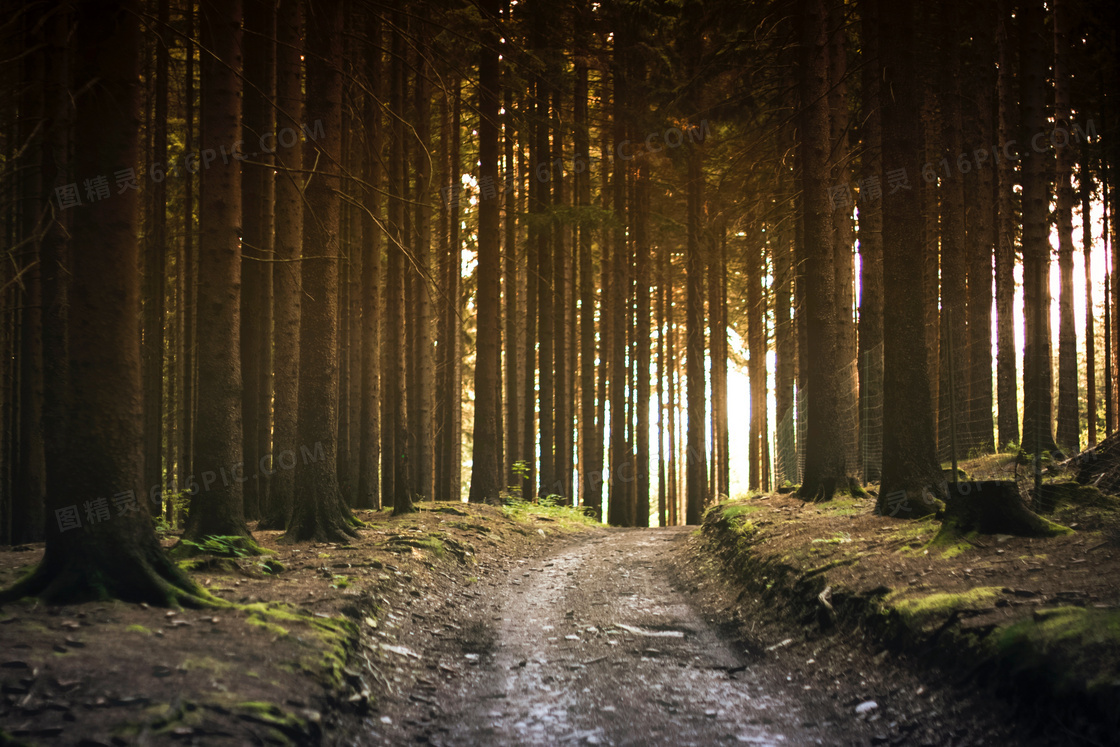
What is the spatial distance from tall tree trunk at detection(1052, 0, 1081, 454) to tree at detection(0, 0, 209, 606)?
42.1 feet

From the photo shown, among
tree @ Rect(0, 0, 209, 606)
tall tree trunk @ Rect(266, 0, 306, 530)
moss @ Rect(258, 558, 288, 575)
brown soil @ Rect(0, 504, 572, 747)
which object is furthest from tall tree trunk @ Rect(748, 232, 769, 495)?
tree @ Rect(0, 0, 209, 606)

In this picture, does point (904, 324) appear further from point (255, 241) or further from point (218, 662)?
point (255, 241)

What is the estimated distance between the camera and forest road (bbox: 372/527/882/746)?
419 centimetres

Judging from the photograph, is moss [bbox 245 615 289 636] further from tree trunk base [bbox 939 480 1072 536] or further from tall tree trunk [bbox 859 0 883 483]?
tall tree trunk [bbox 859 0 883 483]

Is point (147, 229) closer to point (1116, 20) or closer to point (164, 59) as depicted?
point (164, 59)

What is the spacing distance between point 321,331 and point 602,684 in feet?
19.8

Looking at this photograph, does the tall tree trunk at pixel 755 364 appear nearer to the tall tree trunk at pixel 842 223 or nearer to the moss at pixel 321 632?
the tall tree trunk at pixel 842 223

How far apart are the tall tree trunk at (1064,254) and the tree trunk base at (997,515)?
6207 mm

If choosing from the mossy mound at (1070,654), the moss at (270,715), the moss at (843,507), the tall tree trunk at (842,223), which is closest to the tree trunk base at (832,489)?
the moss at (843,507)

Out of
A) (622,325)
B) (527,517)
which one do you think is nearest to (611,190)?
(622,325)

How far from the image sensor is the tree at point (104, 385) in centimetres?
508

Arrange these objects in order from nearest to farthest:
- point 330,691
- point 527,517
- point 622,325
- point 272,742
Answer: point 272,742
point 330,691
point 527,517
point 622,325

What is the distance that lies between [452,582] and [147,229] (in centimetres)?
1068

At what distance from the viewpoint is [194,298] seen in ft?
54.2
